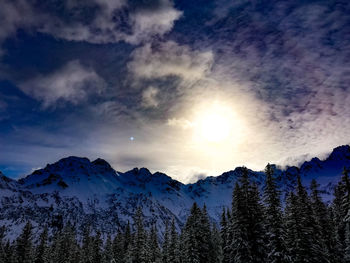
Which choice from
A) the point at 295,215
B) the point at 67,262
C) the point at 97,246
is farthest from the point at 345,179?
the point at 67,262

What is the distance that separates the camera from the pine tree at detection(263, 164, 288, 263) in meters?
27.8

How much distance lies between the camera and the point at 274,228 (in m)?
28.4

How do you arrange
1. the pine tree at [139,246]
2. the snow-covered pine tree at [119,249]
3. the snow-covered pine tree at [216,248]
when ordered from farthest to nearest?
1. the snow-covered pine tree at [119,249]
2. the snow-covered pine tree at [216,248]
3. the pine tree at [139,246]

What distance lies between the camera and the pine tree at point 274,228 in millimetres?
27816

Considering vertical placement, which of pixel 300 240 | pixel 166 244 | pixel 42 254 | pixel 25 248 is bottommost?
pixel 42 254

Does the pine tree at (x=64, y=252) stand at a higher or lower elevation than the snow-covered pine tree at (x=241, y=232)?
lower

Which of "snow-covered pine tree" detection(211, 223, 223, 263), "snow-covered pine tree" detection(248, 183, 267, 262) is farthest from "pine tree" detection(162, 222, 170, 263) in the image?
"snow-covered pine tree" detection(248, 183, 267, 262)

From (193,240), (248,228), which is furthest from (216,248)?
(248,228)

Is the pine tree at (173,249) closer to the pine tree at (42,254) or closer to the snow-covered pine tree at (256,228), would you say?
the snow-covered pine tree at (256,228)

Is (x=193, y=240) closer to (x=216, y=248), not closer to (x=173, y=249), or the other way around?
(x=173, y=249)

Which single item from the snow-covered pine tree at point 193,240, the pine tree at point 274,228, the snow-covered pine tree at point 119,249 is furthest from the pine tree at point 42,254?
the pine tree at point 274,228

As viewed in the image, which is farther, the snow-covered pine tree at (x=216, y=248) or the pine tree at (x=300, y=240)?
the snow-covered pine tree at (x=216, y=248)

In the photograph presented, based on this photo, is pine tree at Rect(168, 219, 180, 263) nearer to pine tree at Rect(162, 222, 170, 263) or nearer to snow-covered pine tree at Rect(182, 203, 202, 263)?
pine tree at Rect(162, 222, 170, 263)

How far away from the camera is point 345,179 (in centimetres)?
3017
